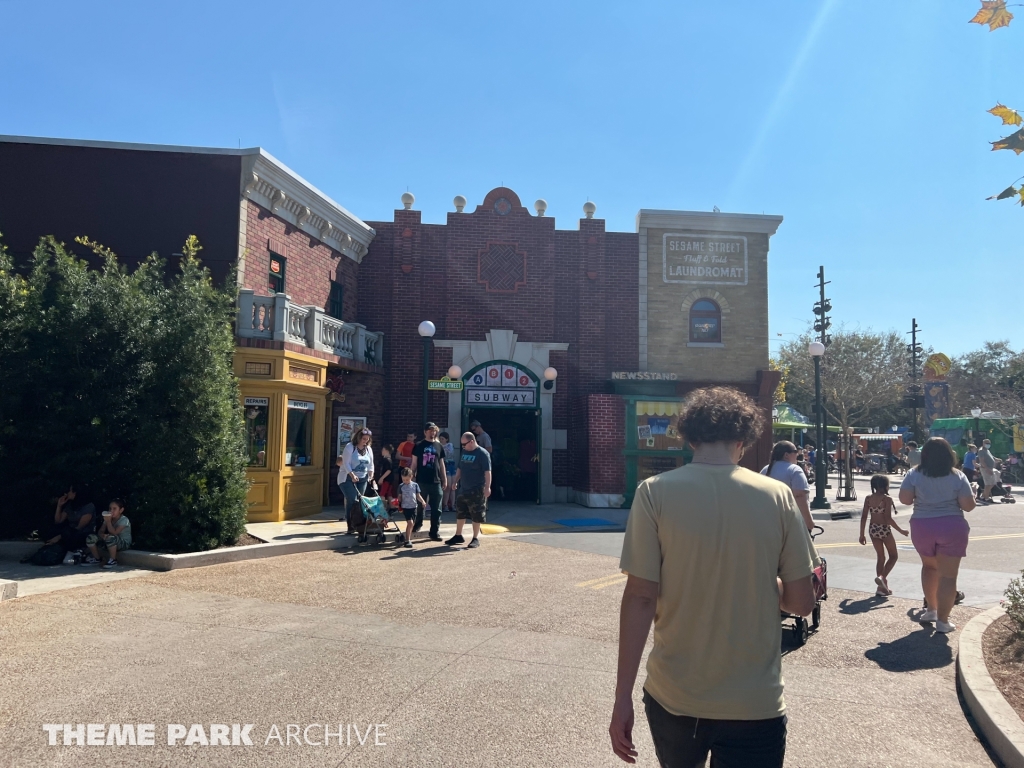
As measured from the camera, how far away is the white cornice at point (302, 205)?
13737 millimetres

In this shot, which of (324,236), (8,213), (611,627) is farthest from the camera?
(324,236)

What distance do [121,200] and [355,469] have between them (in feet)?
22.5

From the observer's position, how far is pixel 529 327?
18.5 meters

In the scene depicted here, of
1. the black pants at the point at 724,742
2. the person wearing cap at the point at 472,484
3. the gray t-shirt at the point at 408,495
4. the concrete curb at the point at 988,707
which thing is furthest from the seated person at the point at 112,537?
the concrete curb at the point at 988,707

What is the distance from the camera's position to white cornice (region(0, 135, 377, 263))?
531 inches

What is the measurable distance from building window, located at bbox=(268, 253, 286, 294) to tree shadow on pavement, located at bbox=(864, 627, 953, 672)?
12260 mm

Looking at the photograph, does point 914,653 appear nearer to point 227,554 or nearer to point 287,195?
point 227,554

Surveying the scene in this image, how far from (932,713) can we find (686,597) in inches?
134

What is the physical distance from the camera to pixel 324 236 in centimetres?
1644

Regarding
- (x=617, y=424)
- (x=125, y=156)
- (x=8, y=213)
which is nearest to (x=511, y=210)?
(x=617, y=424)

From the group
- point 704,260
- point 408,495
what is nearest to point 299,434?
point 408,495

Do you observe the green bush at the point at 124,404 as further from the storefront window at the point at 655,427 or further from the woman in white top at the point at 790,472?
the storefront window at the point at 655,427

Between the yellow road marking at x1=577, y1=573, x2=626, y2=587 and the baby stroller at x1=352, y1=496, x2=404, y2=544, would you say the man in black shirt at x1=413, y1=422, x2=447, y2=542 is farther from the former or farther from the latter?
the yellow road marking at x1=577, y1=573, x2=626, y2=587

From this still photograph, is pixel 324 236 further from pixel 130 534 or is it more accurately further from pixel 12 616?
pixel 12 616
